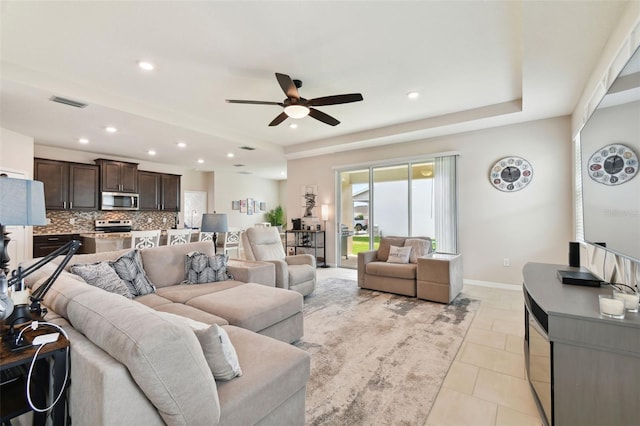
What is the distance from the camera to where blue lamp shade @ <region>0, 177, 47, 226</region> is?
1475mm

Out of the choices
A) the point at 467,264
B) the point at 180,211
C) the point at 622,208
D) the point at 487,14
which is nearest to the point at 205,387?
the point at 622,208

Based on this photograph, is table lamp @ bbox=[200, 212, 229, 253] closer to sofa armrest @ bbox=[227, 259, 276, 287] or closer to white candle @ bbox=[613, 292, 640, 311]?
sofa armrest @ bbox=[227, 259, 276, 287]

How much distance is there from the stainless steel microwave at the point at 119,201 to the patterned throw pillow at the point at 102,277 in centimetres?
490

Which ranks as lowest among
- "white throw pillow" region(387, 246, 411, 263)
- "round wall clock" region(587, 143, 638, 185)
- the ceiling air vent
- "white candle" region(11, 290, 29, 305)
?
"white throw pillow" region(387, 246, 411, 263)

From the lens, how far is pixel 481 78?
345 cm

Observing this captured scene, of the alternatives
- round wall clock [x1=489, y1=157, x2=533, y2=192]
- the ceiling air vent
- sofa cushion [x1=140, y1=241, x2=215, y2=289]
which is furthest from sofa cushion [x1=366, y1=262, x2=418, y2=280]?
the ceiling air vent

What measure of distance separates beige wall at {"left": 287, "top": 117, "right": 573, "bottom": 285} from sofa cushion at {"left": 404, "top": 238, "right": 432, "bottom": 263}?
0.88 m

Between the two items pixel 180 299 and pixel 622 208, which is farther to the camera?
pixel 180 299

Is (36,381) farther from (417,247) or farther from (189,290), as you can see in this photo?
(417,247)

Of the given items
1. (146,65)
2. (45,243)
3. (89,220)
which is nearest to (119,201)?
(89,220)

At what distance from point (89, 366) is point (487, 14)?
3.30m

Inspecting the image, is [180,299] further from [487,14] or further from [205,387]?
[487,14]

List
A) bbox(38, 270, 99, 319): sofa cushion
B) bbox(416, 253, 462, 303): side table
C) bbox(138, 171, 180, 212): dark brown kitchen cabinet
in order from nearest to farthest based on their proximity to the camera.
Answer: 1. bbox(38, 270, 99, 319): sofa cushion
2. bbox(416, 253, 462, 303): side table
3. bbox(138, 171, 180, 212): dark brown kitchen cabinet

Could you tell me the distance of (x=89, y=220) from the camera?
6.48 metres
